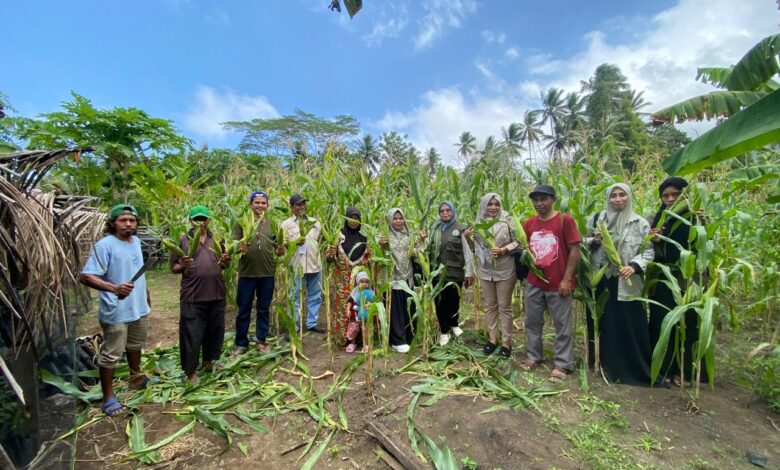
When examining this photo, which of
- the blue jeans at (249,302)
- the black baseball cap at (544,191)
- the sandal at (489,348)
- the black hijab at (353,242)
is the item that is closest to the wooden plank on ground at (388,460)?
the sandal at (489,348)

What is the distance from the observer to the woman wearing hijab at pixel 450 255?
358cm

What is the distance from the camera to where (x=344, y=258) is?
3760mm

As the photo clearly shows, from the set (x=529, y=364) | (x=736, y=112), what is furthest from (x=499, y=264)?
(x=736, y=112)

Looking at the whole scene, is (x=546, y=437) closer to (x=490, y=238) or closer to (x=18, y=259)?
(x=490, y=238)

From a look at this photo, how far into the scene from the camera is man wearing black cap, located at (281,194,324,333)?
144 inches

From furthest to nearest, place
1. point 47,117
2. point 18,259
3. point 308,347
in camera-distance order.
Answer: point 47,117 < point 308,347 < point 18,259

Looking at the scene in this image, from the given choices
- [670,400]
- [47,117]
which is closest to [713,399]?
[670,400]

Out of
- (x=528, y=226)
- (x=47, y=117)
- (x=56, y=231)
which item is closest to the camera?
(x=56, y=231)

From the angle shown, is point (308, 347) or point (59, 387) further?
point (308, 347)

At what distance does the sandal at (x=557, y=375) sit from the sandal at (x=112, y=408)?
332cm

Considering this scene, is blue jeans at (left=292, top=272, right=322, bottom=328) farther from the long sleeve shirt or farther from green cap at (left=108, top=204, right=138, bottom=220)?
green cap at (left=108, top=204, right=138, bottom=220)

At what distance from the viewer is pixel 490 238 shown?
3.27 meters

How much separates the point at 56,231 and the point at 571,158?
441cm

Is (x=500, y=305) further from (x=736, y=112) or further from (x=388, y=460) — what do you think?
(x=736, y=112)
